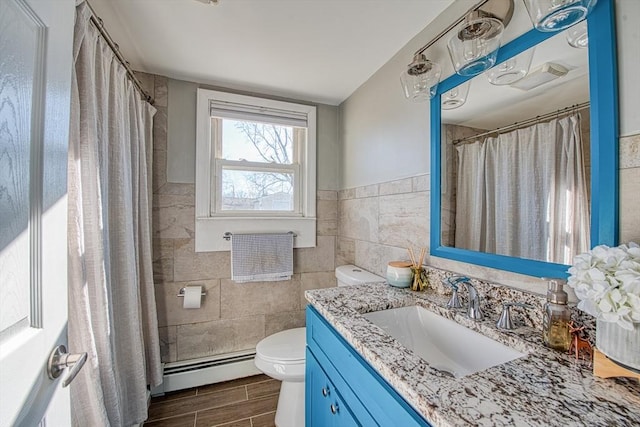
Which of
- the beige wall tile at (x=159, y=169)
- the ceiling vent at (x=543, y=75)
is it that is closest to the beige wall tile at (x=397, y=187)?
the ceiling vent at (x=543, y=75)

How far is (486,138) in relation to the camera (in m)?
1.04

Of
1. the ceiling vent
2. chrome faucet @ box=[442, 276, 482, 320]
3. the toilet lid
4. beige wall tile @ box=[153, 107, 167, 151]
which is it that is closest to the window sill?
beige wall tile @ box=[153, 107, 167, 151]

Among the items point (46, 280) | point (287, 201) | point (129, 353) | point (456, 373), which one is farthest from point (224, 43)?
point (456, 373)

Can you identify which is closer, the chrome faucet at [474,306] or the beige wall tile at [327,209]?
the chrome faucet at [474,306]

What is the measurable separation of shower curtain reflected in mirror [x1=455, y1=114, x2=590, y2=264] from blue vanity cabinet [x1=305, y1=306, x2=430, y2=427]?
0.65 metres

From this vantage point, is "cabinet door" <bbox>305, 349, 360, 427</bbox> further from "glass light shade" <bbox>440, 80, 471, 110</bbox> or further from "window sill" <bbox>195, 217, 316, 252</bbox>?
"glass light shade" <bbox>440, 80, 471, 110</bbox>

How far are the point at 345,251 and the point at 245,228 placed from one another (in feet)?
2.64

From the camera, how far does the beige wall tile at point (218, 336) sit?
1.88 m

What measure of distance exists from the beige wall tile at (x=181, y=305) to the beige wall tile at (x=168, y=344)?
0.04 metres

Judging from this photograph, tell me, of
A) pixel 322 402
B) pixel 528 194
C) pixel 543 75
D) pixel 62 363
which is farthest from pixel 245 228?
pixel 543 75

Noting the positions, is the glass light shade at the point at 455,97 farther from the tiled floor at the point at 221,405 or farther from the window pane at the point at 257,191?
the tiled floor at the point at 221,405

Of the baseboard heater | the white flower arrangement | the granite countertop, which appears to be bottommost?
the baseboard heater

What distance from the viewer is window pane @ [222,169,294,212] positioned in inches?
80.3

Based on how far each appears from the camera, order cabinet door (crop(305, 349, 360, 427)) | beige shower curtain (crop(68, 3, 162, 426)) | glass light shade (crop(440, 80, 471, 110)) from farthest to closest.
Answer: glass light shade (crop(440, 80, 471, 110)) → beige shower curtain (crop(68, 3, 162, 426)) → cabinet door (crop(305, 349, 360, 427))
